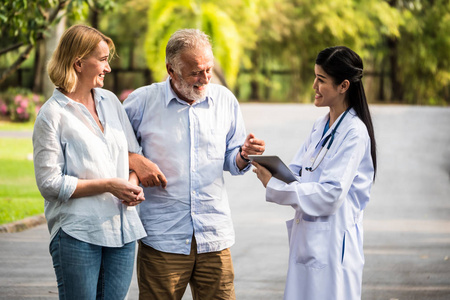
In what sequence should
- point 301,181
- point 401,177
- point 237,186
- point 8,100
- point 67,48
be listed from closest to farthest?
point 67,48 → point 301,181 → point 237,186 → point 401,177 → point 8,100

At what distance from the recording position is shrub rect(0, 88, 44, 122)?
25.4 meters

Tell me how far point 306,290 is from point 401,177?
11.3m

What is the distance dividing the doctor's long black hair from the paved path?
326 cm

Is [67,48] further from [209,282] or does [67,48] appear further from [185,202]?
[209,282]

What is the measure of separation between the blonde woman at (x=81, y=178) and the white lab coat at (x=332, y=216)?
0.81 metres

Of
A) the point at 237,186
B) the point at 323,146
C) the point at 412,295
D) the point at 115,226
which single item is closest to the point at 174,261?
the point at 115,226

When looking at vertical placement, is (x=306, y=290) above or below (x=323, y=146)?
below

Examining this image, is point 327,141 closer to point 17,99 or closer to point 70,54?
point 70,54

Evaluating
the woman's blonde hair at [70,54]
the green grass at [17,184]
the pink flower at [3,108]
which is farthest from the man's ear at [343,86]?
the pink flower at [3,108]

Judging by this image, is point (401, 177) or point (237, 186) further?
point (401, 177)

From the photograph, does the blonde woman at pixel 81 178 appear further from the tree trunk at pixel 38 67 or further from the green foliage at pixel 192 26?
the tree trunk at pixel 38 67

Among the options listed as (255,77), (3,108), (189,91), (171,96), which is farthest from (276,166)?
(255,77)

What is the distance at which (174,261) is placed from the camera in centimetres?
400

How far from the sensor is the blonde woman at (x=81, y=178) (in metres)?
3.48
